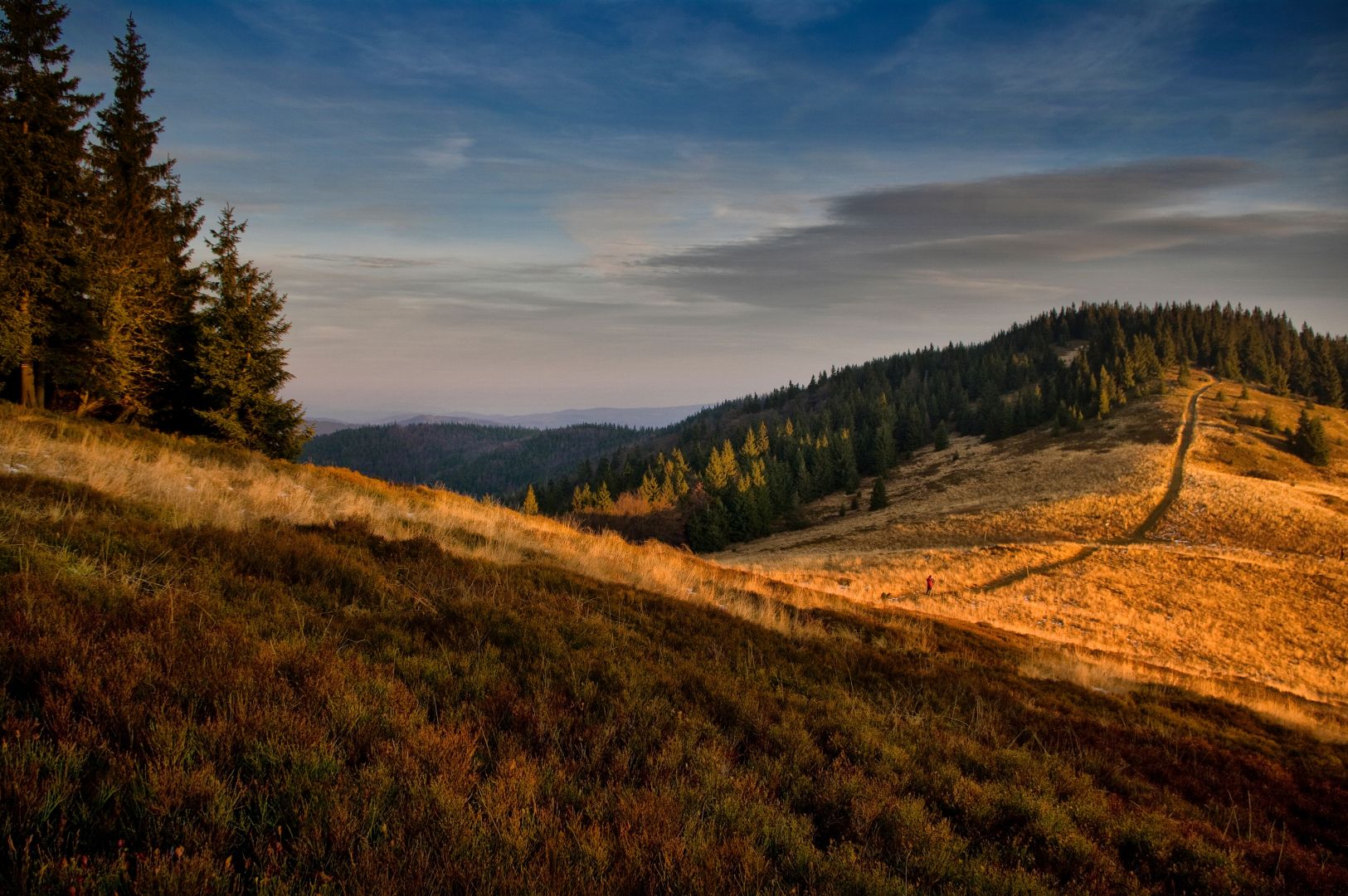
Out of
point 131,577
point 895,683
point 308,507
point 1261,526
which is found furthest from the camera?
point 1261,526

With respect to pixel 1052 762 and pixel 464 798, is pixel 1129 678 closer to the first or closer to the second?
pixel 1052 762

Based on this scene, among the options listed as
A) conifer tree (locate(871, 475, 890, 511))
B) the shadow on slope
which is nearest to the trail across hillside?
the shadow on slope

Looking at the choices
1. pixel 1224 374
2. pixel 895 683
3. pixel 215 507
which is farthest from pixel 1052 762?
pixel 1224 374

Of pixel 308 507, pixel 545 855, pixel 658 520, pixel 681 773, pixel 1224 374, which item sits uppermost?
pixel 1224 374

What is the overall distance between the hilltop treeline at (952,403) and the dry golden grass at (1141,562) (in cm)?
1636

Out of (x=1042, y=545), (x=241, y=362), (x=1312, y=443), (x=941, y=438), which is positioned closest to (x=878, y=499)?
(x=1042, y=545)

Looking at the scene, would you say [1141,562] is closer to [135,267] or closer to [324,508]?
[324,508]

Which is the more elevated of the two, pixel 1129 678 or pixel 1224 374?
pixel 1224 374

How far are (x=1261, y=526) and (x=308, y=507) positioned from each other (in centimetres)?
6096

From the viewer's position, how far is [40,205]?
19.1 metres

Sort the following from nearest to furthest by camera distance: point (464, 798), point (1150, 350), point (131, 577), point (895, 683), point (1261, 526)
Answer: point (464, 798) → point (131, 577) → point (895, 683) → point (1261, 526) → point (1150, 350)

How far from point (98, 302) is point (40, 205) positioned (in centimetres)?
351

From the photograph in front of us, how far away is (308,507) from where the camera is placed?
423 inches

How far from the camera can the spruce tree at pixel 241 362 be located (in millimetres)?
20688
